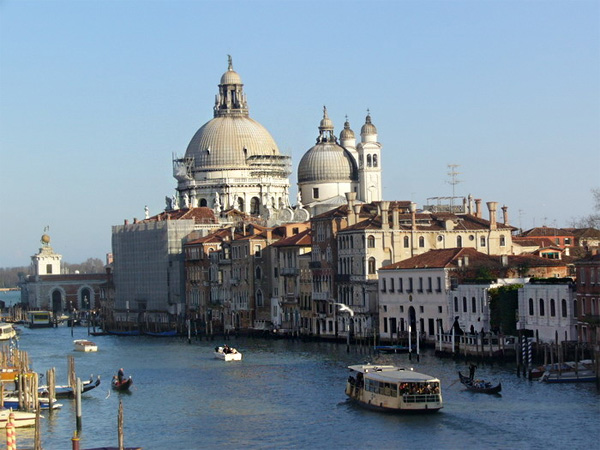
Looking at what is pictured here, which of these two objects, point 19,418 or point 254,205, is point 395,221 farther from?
point 254,205

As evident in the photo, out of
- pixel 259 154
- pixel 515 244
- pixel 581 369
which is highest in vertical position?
pixel 259 154

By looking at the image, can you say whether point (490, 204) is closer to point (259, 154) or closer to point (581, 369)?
point (581, 369)

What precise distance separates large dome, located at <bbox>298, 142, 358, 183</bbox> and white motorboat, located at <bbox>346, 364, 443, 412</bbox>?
5232 centimetres

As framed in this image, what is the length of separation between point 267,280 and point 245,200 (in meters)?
23.6

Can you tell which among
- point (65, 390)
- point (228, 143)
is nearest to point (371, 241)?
point (65, 390)

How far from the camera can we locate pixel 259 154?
308 ft

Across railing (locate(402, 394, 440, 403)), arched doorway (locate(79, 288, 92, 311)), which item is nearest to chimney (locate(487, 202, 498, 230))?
railing (locate(402, 394, 440, 403))

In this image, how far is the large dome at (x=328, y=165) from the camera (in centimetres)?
9019

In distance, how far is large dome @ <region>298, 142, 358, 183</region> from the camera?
296ft

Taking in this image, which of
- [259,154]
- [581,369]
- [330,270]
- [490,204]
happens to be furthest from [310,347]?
[259,154]

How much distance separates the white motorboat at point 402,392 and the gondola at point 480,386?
2087 mm

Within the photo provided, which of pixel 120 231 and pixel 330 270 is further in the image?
pixel 120 231

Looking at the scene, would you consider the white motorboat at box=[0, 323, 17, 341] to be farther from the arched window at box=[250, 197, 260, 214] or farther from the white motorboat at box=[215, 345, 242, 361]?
the white motorboat at box=[215, 345, 242, 361]

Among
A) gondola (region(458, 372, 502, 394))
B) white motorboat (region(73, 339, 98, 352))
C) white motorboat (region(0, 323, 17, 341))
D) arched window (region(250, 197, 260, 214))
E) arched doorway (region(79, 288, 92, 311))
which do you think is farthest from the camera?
arched doorway (region(79, 288, 92, 311))
